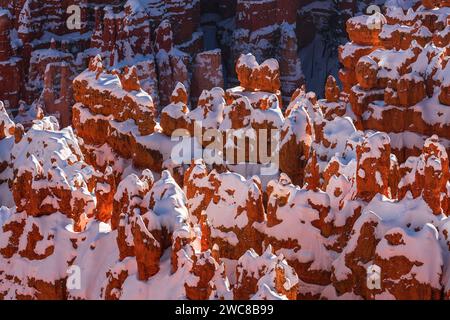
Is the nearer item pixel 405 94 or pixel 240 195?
pixel 240 195

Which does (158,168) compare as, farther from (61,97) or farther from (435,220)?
(61,97)

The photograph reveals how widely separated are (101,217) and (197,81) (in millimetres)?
15279

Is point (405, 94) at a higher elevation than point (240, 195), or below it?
Answer: higher

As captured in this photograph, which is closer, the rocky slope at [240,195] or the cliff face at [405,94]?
the rocky slope at [240,195]

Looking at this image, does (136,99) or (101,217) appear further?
(136,99)

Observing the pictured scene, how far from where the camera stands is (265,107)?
13.4 m

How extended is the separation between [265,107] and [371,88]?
2539mm

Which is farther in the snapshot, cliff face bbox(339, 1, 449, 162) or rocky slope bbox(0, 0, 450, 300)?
cliff face bbox(339, 1, 449, 162)

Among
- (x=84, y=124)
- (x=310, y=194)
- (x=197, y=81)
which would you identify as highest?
(x=310, y=194)

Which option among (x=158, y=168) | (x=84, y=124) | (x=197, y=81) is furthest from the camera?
(x=197, y=81)
